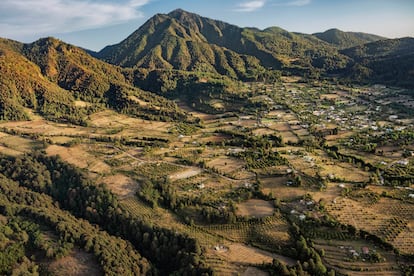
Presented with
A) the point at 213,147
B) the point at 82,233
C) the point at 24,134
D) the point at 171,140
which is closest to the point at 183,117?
the point at 171,140

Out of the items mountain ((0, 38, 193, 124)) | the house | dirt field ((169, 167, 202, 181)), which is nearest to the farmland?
dirt field ((169, 167, 202, 181))

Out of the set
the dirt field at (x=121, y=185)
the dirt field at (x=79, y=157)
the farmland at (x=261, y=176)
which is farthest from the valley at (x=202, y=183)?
the dirt field at (x=79, y=157)

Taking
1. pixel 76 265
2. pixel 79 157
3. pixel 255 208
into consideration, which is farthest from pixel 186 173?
pixel 76 265

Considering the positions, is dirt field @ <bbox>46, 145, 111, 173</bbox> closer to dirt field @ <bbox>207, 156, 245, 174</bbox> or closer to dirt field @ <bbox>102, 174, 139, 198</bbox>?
dirt field @ <bbox>102, 174, 139, 198</bbox>

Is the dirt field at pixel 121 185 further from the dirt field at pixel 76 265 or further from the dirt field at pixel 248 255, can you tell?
the dirt field at pixel 248 255

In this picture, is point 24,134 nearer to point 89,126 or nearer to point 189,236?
point 89,126

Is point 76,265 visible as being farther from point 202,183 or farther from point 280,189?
point 280,189
